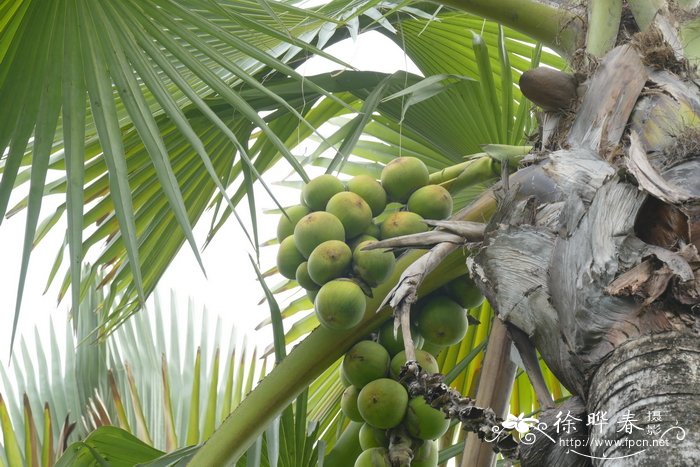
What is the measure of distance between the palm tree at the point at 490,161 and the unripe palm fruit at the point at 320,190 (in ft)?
0.28

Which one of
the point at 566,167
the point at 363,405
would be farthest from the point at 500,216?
the point at 363,405

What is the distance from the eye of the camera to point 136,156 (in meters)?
2.27

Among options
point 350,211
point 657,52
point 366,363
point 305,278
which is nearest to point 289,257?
point 305,278

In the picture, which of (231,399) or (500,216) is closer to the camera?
(500,216)

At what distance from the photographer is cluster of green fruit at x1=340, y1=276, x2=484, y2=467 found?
164cm

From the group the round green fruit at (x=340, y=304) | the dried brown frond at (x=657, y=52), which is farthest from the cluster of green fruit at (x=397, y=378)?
the dried brown frond at (x=657, y=52)

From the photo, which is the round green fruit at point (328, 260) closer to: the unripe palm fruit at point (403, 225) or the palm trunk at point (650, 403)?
the unripe palm fruit at point (403, 225)

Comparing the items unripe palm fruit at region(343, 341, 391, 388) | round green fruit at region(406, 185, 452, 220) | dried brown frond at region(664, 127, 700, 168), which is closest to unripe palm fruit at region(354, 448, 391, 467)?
unripe palm fruit at region(343, 341, 391, 388)

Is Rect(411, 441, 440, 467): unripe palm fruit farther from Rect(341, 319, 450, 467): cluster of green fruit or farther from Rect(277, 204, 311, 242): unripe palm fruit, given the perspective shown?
Rect(277, 204, 311, 242): unripe palm fruit

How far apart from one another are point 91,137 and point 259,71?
1.58ft

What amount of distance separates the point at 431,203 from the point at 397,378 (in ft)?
1.22

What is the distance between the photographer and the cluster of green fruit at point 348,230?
5.31 feet

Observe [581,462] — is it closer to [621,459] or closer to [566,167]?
[621,459]

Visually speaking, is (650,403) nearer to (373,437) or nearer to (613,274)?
(613,274)
